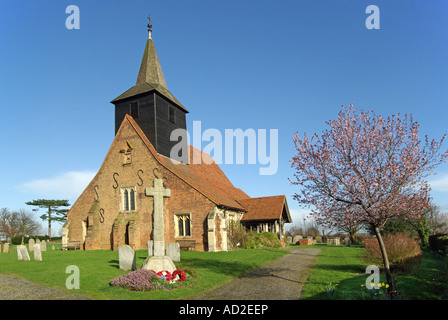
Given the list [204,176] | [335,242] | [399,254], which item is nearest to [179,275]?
[399,254]

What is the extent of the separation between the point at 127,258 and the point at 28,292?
165 inches

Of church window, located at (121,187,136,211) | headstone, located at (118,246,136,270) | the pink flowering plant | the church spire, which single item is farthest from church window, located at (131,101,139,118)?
the pink flowering plant

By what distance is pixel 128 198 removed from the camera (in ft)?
87.2

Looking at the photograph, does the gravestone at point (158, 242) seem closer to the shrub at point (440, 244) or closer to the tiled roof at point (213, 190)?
the tiled roof at point (213, 190)

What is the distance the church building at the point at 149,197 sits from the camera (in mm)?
23625

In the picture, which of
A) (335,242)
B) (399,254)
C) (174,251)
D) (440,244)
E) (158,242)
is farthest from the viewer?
(335,242)

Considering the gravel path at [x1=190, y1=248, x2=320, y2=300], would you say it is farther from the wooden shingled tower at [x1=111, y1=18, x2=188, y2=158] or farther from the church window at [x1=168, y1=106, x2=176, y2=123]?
the church window at [x1=168, y1=106, x2=176, y2=123]

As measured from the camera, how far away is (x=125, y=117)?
93.0ft

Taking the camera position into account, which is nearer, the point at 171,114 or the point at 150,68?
the point at 171,114

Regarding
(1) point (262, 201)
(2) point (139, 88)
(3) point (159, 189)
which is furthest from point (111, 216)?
(3) point (159, 189)

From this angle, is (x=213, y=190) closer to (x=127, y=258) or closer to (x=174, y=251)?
(x=174, y=251)

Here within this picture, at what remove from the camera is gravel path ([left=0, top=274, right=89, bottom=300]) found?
843 cm
